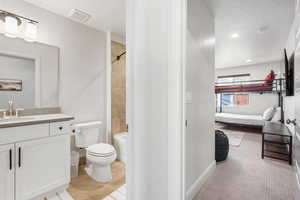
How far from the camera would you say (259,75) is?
553cm

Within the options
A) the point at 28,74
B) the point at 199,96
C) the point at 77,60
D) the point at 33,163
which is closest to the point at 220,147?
the point at 199,96

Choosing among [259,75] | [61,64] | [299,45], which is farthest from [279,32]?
[61,64]

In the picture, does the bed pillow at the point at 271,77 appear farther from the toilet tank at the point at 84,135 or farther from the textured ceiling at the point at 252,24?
the toilet tank at the point at 84,135

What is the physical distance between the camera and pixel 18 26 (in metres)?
1.75

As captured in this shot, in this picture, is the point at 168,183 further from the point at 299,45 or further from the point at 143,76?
the point at 299,45

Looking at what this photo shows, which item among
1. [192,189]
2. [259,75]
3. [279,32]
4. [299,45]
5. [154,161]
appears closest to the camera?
[299,45]

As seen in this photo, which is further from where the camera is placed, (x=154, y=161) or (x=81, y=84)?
(x=81, y=84)

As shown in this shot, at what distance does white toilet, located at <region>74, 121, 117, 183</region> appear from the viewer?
1825 mm

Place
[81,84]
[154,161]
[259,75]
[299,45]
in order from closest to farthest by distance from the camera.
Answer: [299,45] → [154,161] → [81,84] → [259,75]

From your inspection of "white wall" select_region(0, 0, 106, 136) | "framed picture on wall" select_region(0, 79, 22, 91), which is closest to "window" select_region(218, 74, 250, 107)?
"white wall" select_region(0, 0, 106, 136)

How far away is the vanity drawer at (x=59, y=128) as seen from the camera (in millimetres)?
1601

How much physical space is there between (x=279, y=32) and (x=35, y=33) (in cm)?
429

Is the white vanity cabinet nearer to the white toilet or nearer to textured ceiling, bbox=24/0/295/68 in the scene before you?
the white toilet

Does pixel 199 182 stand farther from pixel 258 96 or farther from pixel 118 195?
pixel 258 96
